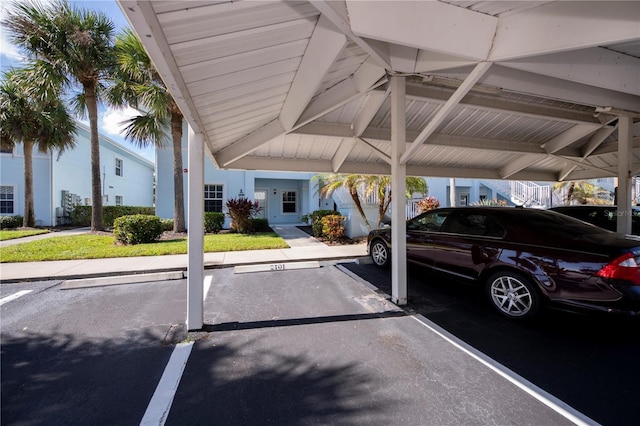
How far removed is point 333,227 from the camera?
412 inches

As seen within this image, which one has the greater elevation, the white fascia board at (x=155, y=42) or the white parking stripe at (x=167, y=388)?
the white fascia board at (x=155, y=42)

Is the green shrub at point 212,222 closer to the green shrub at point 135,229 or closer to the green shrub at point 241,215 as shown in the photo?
the green shrub at point 241,215

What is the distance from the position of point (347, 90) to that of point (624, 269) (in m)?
4.04

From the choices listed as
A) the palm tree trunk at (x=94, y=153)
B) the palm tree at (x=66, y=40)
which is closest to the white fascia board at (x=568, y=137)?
the palm tree at (x=66, y=40)

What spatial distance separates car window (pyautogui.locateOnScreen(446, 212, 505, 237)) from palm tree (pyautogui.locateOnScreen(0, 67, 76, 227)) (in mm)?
16269

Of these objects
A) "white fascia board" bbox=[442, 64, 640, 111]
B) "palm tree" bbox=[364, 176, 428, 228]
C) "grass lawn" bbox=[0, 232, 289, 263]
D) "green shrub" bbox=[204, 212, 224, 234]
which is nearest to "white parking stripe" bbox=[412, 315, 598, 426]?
"white fascia board" bbox=[442, 64, 640, 111]

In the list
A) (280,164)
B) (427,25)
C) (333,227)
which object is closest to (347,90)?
(427,25)

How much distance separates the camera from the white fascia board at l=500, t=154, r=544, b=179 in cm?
791

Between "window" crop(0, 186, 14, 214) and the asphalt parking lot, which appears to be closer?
the asphalt parking lot

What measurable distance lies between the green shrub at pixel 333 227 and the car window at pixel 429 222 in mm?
4834

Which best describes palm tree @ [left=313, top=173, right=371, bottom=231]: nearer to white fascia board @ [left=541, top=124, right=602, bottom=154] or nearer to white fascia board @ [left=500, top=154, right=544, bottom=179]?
white fascia board @ [left=500, top=154, right=544, bottom=179]

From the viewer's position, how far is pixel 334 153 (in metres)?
7.27

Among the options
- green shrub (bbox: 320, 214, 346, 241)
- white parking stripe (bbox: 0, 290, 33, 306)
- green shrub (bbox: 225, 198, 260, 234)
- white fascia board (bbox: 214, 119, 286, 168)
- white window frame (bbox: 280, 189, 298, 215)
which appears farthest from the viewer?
white window frame (bbox: 280, 189, 298, 215)

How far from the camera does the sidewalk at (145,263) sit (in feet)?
19.2
